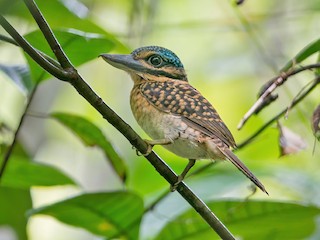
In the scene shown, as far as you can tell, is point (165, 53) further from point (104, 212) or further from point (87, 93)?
point (87, 93)

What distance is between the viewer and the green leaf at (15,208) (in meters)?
2.61

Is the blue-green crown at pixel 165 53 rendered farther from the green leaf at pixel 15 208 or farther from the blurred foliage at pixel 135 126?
the green leaf at pixel 15 208

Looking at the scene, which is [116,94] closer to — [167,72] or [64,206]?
[167,72]

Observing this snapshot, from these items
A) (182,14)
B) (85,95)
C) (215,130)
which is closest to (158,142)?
(215,130)

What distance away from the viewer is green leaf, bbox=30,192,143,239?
2283 mm

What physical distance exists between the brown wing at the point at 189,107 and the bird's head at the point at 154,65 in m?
0.06

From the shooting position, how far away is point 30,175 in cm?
249

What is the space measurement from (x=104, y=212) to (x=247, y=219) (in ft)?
1.53

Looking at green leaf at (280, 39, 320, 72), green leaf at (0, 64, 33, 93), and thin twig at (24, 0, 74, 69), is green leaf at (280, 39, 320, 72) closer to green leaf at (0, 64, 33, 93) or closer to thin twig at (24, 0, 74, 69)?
green leaf at (0, 64, 33, 93)

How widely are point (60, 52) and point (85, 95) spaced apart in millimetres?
118

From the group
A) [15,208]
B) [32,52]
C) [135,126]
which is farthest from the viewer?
[135,126]

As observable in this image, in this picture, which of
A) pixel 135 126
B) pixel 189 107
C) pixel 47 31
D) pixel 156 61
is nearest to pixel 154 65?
pixel 156 61

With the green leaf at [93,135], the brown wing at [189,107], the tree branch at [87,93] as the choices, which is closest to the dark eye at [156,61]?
the brown wing at [189,107]

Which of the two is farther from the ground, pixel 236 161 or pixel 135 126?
pixel 135 126
